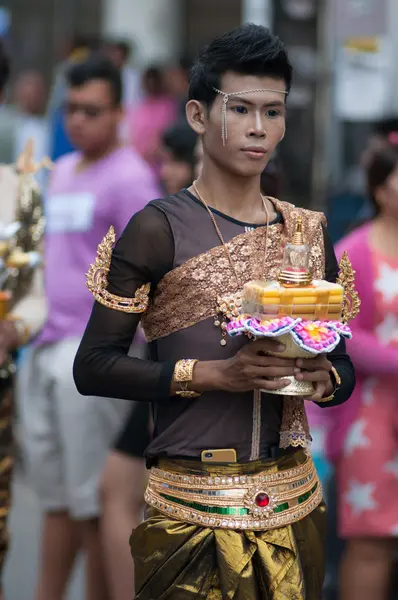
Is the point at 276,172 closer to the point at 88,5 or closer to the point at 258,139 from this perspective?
the point at 258,139

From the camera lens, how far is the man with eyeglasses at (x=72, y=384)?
557cm

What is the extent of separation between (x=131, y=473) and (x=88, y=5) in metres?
16.4

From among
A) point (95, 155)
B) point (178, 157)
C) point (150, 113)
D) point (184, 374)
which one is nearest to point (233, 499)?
point (184, 374)

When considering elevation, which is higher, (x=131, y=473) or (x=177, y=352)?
(x=177, y=352)

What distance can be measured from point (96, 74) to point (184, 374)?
2.96m

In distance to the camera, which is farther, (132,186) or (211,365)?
(132,186)

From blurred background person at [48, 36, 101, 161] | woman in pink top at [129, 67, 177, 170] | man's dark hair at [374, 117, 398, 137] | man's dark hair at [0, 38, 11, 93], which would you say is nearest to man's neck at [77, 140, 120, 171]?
man's dark hair at [0, 38, 11, 93]

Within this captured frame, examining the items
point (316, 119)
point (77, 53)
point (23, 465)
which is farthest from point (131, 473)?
point (77, 53)

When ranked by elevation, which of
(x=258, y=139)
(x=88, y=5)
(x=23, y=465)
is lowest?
(x=23, y=465)

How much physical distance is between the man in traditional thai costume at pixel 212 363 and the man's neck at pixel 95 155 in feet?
7.99

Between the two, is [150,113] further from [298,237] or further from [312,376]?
[312,376]

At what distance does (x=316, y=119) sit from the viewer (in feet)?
30.2

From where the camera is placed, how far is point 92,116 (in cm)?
585

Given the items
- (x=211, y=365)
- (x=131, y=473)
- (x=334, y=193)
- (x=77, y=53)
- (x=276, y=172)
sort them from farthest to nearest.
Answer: (x=77, y=53) < (x=334, y=193) < (x=131, y=473) < (x=276, y=172) < (x=211, y=365)
